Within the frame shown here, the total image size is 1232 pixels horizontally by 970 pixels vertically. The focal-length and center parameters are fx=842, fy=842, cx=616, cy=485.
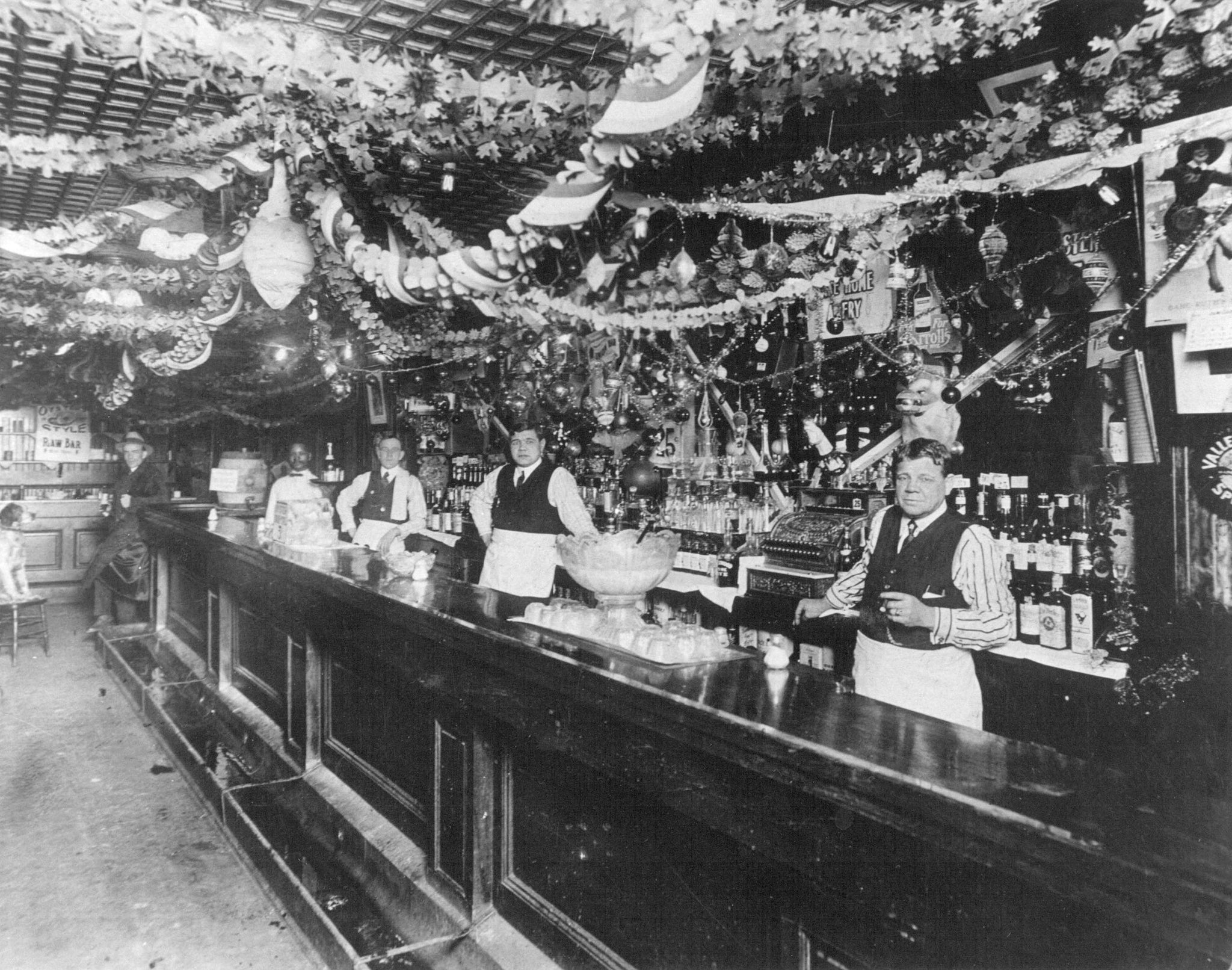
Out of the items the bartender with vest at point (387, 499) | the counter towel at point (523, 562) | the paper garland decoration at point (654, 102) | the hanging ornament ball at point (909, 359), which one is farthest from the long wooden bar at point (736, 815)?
the bartender with vest at point (387, 499)

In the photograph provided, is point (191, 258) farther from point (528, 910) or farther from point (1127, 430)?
point (1127, 430)

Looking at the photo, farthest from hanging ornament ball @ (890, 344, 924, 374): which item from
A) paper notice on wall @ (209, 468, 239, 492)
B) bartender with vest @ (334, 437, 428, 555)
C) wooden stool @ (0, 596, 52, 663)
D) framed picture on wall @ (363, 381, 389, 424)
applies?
paper notice on wall @ (209, 468, 239, 492)

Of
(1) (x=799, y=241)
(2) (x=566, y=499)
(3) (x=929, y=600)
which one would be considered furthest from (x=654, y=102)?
(2) (x=566, y=499)

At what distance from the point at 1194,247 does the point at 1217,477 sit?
802 millimetres

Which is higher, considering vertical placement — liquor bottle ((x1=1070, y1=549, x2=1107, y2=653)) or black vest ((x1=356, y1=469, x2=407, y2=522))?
black vest ((x1=356, y1=469, x2=407, y2=522))

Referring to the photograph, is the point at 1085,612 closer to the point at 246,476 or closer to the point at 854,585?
the point at 854,585

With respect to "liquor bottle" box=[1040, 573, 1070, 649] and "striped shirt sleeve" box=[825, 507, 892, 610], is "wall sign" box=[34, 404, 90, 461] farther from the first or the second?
"liquor bottle" box=[1040, 573, 1070, 649]

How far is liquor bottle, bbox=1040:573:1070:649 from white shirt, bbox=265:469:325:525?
387cm

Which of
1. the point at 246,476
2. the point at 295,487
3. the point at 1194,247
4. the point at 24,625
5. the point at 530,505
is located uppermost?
the point at 1194,247

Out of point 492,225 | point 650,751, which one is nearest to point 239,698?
point 492,225

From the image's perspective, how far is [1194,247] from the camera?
99.9 inches

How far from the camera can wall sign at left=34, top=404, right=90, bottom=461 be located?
10750 millimetres

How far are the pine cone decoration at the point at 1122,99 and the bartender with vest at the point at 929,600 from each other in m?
1.09

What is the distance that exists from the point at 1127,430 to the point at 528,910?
107 inches
